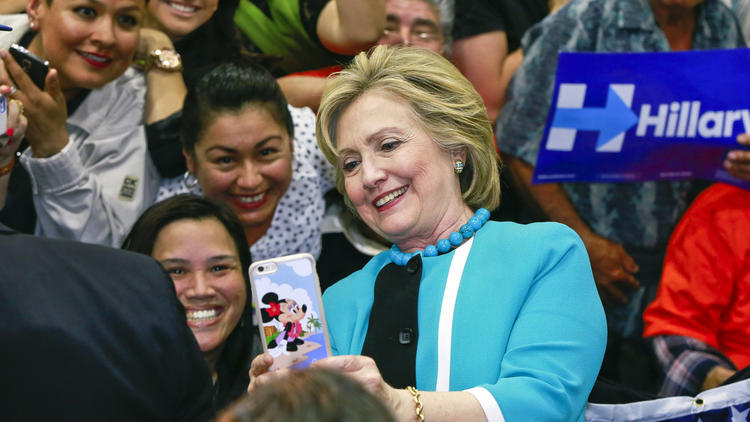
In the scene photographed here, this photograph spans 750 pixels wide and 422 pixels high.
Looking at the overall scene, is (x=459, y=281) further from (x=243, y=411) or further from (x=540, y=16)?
(x=540, y=16)

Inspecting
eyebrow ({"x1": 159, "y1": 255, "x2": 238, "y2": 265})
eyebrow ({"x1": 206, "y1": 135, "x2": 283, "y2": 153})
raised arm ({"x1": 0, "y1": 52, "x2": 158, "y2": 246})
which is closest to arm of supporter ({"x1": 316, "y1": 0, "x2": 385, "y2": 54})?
eyebrow ({"x1": 206, "y1": 135, "x2": 283, "y2": 153})

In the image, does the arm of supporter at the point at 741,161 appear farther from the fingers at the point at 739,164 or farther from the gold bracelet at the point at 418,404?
the gold bracelet at the point at 418,404

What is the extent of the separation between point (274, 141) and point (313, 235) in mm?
325

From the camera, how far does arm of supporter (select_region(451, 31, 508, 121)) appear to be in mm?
3215

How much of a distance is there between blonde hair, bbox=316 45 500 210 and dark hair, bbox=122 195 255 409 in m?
0.73

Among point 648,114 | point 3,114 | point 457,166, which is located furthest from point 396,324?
point 648,114

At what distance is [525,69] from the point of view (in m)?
3.25

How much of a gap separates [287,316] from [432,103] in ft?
1.63

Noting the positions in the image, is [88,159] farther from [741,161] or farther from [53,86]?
[741,161]

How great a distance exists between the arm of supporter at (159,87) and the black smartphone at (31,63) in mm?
406

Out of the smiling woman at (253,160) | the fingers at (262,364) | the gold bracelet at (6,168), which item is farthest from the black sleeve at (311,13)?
the fingers at (262,364)

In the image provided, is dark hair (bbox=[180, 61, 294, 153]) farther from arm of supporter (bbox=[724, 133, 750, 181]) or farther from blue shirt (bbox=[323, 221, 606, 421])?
arm of supporter (bbox=[724, 133, 750, 181])

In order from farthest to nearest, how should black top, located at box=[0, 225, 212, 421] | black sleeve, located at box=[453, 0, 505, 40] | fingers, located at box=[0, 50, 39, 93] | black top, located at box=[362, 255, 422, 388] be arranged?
black sleeve, located at box=[453, 0, 505, 40]
fingers, located at box=[0, 50, 39, 93]
black top, located at box=[362, 255, 422, 388]
black top, located at box=[0, 225, 212, 421]

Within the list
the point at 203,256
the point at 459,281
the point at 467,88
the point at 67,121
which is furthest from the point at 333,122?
the point at 67,121
